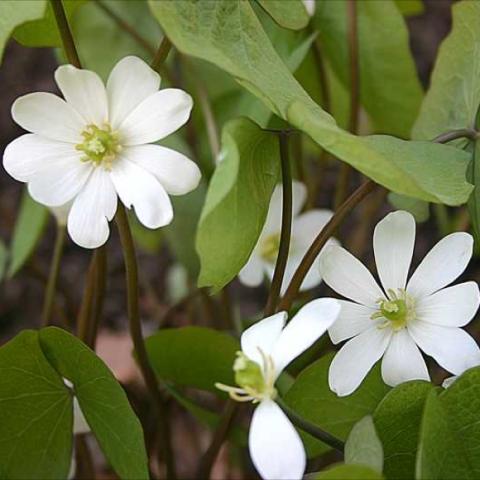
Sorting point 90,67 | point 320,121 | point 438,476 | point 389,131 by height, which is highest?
point 90,67

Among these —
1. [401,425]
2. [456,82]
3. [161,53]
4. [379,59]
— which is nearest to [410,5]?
[379,59]

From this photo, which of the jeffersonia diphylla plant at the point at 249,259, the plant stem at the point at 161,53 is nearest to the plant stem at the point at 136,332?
the jeffersonia diphylla plant at the point at 249,259

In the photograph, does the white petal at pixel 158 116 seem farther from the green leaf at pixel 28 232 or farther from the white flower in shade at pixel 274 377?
the green leaf at pixel 28 232

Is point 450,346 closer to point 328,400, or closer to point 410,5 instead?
point 328,400

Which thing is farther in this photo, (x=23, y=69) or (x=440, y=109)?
(x=23, y=69)

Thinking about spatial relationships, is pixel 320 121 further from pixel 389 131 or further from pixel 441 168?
pixel 389 131

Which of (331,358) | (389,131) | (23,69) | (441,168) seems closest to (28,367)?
(331,358)

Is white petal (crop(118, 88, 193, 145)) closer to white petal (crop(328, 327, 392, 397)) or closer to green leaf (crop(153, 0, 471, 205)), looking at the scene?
green leaf (crop(153, 0, 471, 205))
